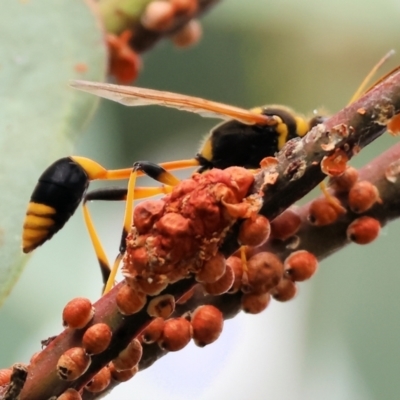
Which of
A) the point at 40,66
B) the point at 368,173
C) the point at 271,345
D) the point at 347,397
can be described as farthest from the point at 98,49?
the point at 271,345

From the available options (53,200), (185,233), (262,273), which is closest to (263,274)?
(262,273)

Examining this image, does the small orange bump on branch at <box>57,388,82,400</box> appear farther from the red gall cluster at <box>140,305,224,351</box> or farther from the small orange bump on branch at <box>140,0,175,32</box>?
the small orange bump on branch at <box>140,0,175,32</box>

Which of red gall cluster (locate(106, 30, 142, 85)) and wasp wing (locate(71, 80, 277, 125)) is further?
red gall cluster (locate(106, 30, 142, 85))

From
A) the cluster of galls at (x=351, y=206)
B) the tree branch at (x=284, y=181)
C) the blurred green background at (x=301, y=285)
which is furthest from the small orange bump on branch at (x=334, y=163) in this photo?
the blurred green background at (x=301, y=285)

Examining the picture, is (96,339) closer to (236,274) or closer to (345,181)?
(236,274)

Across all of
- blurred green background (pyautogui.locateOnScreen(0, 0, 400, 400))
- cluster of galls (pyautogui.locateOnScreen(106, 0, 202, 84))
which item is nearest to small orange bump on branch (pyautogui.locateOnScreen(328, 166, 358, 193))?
cluster of galls (pyautogui.locateOnScreen(106, 0, 202, 84))

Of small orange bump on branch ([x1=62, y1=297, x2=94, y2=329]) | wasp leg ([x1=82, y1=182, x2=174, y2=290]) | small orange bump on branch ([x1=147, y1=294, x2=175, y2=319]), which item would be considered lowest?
small orange bump on branch ([x1=147, y1=294, x2=175, y2=319])
